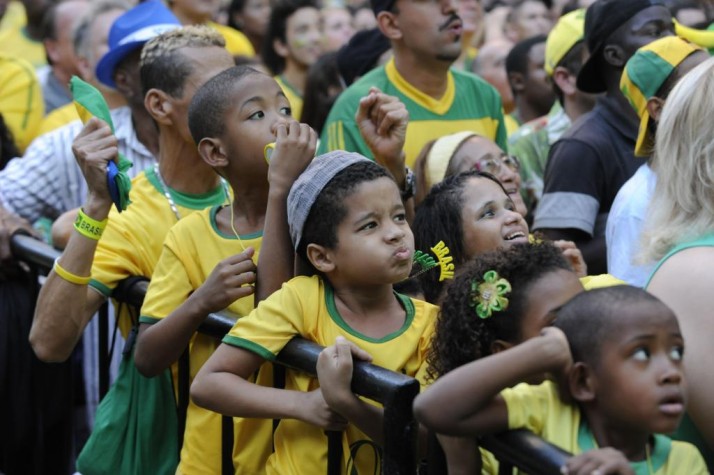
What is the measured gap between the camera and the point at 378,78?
252 inches

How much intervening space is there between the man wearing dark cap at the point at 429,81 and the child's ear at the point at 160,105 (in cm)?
129

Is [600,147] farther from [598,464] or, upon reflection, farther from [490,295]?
[598,464]

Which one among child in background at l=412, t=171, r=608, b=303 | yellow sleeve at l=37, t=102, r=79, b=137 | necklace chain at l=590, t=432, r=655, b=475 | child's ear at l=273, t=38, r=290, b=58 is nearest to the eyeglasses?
child in background at l=412, t=171, r=608, b=303

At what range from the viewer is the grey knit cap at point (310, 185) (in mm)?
3693

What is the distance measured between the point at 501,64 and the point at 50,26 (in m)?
3.22

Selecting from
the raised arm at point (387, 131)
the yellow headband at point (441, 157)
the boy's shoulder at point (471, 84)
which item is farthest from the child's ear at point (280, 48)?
the raised arm at point (387, 131)

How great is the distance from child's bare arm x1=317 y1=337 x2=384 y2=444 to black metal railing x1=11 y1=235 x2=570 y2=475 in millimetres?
27

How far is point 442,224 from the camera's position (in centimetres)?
426

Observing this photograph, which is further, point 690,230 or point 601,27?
point 601,27

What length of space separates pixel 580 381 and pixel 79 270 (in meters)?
2.09

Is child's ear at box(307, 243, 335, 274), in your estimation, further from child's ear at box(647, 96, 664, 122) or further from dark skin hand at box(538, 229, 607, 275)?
dark skin hand at box(538, 229, 607, 275)

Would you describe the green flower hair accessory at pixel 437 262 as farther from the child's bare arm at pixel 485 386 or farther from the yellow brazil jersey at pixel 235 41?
the yellow brazil jersey at pixel 235 41

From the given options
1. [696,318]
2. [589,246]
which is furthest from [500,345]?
[589,246]

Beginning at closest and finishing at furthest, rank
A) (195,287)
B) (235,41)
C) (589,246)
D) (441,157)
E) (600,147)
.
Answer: (195,287) → (441,157) → (589,246) → (600,147) → (235,41)
